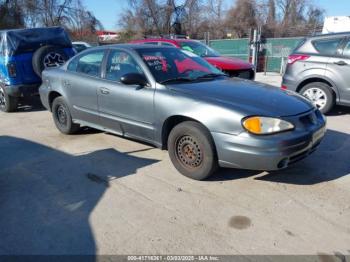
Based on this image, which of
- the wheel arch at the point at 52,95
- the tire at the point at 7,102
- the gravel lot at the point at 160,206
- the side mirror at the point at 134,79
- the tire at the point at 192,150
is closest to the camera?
the gravel lot at the point at 160,206

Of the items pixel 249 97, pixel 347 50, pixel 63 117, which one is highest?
pixel 347 50

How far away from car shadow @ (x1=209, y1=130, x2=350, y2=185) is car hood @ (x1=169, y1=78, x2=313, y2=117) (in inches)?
31.3

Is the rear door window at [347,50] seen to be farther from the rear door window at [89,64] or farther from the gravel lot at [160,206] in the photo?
the rear door window at [89,64]

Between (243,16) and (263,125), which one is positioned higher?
(243,16)

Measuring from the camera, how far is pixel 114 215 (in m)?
3.35

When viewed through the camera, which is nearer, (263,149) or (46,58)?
(263,149)

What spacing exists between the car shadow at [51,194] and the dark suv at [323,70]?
4080mm

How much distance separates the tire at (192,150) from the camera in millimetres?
3801

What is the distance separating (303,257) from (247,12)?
45.7 m

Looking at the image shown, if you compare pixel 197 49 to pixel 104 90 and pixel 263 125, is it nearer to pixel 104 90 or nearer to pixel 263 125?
pixel 104 90

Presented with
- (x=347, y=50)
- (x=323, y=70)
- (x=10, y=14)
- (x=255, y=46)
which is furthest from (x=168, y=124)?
(x=10, y=14)

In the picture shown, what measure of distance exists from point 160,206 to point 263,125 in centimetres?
133

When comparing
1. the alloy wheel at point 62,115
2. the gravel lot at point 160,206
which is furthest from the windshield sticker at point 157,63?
the alloy wheel at point 62,115

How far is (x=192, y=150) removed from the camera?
3.98 metres
